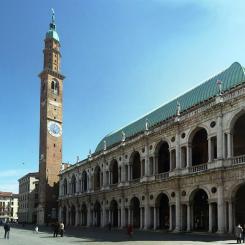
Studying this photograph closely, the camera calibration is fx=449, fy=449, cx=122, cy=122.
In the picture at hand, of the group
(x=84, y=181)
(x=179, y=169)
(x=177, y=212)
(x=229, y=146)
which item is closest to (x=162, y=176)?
(x=179, y=169)

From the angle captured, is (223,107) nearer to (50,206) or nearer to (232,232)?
(232,232)

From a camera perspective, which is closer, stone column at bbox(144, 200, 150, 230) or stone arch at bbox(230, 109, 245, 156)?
stone arch at bbox(230, 109, 245, 156)

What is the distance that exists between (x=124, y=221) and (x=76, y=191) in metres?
22.7

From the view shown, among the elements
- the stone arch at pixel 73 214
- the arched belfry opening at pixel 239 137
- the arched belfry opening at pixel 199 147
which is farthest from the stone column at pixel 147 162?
the stone arch at pixel 73 214

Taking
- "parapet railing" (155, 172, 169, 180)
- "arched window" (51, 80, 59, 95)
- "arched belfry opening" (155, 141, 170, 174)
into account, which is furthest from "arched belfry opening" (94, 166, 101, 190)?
"arched window" (51, 80, 59, 95)

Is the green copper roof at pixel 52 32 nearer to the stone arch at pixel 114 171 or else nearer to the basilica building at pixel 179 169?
the basilica building at pixel 179 169

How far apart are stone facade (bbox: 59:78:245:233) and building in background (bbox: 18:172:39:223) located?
161 feet

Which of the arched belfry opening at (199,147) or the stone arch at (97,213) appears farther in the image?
the stone arch at (97,213)

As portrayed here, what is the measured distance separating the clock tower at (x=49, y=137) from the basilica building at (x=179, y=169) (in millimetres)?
11942

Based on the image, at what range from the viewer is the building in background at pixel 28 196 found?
117 metres

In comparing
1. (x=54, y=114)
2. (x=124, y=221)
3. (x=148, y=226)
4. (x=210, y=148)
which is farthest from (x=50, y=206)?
(x=210, y=148)

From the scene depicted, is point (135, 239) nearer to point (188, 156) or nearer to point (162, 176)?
point (188, 156)

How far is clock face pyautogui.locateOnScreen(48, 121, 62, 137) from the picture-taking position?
90562mm

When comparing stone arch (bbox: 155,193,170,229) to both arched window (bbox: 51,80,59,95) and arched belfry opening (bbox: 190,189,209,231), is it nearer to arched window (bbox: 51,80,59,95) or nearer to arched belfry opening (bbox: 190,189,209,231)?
arched belfry opening (bbox: 190,189,209,231)
